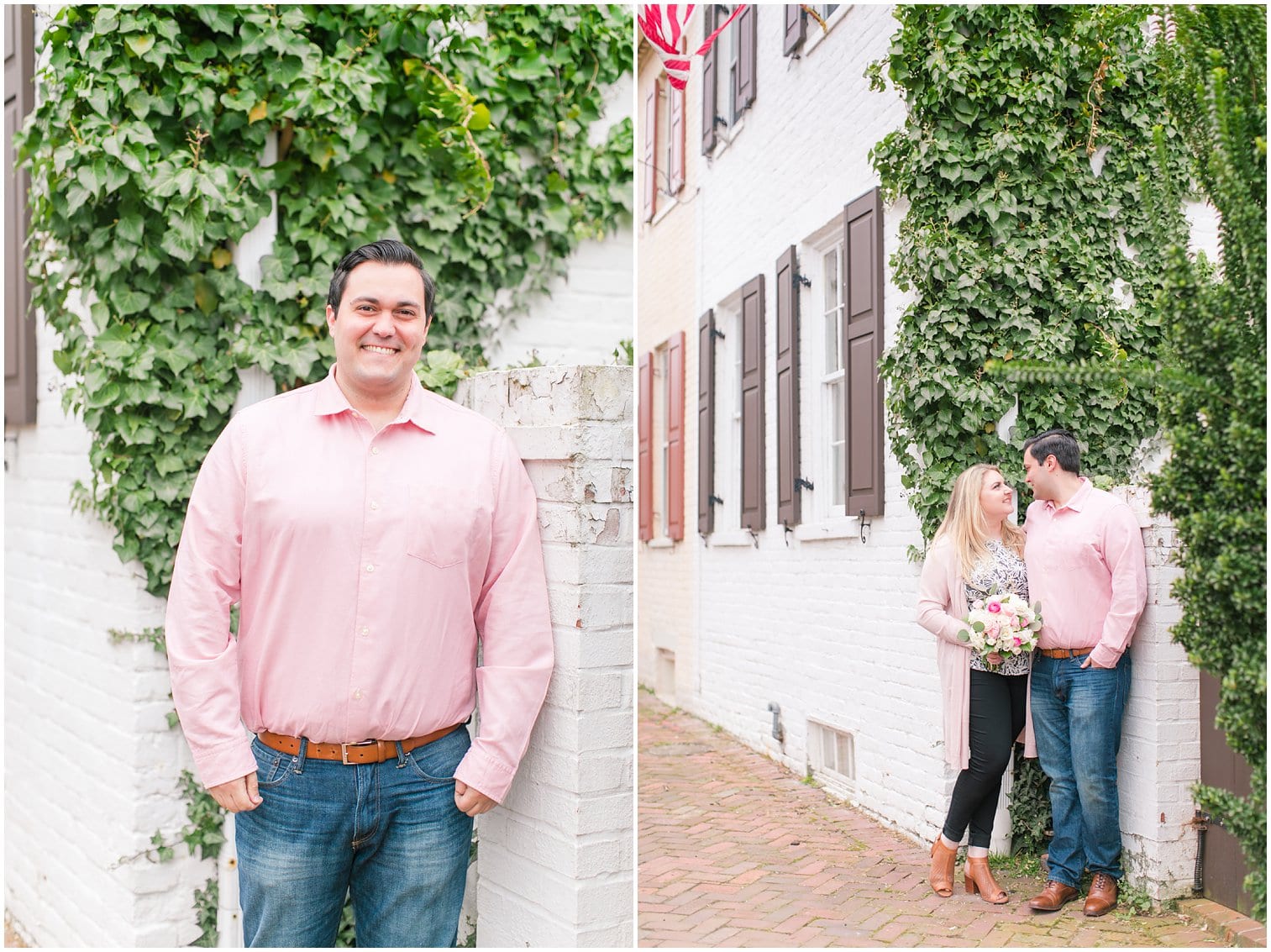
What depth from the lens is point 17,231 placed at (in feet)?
16.3

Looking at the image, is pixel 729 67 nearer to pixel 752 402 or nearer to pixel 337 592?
pixel 752 402

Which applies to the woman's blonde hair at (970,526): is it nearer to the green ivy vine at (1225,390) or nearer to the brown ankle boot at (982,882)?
the brown ankle boot at (982,882)

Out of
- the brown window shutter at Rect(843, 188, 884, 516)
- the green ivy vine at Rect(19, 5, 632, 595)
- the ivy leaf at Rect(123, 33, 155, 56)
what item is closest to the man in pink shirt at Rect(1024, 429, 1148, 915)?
the brown window shutter at Rect(843, 188, 884, 516)

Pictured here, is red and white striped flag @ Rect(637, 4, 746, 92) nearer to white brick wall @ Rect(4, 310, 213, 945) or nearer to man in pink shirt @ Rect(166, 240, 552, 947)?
man in pink shirt @ Rect(166, 240, 552, 947)

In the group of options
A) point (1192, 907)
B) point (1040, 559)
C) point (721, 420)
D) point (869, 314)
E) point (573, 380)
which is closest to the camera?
point (573, 380)

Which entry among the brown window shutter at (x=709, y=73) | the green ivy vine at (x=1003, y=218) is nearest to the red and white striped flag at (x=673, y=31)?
the brown window shutter at (x=709, y=73)

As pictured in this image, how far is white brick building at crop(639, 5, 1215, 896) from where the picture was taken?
3.86m

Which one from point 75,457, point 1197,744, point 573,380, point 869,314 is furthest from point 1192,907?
point 75,457

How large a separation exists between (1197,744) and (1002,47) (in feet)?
7.88

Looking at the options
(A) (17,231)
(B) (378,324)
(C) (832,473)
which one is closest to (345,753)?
(B) (378,324)

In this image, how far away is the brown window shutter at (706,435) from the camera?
4.84 meters

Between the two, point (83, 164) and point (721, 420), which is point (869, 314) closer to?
point (721, 420)

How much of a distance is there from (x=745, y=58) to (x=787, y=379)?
45.4 inches

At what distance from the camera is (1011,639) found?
3.84 metres
